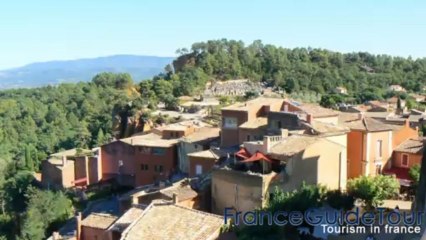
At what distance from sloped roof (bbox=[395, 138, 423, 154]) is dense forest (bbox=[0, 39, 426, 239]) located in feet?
84.6

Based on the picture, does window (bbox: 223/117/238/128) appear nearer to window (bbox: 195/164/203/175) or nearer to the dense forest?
window (bbox: 195/164/203/175)

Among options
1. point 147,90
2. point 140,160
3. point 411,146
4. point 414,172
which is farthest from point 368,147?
point 147,90

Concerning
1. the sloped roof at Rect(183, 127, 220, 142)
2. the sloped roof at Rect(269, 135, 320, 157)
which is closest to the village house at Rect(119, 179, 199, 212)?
the sloped roof at Rect(269, 135, 320, 157)

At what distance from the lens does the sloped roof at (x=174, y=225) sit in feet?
59.1

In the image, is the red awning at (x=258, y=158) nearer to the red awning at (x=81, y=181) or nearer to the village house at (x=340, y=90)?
the red awning at (x=81, y=181)

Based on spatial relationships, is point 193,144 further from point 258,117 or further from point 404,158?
point 404,158

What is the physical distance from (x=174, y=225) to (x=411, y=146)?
51.6 ft

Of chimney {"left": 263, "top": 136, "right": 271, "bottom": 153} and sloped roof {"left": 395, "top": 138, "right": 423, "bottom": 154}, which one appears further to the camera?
sloped roof {"left": 395, "top": 138, "right": 423, "bottom": 154}

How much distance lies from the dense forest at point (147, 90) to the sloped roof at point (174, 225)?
2555 centimetres

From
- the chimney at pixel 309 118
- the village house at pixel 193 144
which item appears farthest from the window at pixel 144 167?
the chimney at pixel 309 118

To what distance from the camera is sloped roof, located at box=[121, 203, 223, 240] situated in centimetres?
1802

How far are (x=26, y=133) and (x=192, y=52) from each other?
102 ft

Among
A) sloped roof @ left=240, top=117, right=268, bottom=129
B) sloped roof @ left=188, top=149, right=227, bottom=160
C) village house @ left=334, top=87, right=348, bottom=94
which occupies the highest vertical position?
sloped roof @ left=240, top=117, right=268, bottom=129

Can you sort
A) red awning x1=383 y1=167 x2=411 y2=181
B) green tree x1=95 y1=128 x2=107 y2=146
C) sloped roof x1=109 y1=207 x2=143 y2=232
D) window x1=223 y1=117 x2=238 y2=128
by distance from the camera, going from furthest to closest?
green tree x1=95 y1=128 x2=107 y2=146, window x1=223 y1=117 x2=238 y2=128, red awning x1=383 y1=167 x2=411 y2=181, sloped roof x1=109 y1=207 x2=143 y2=232
